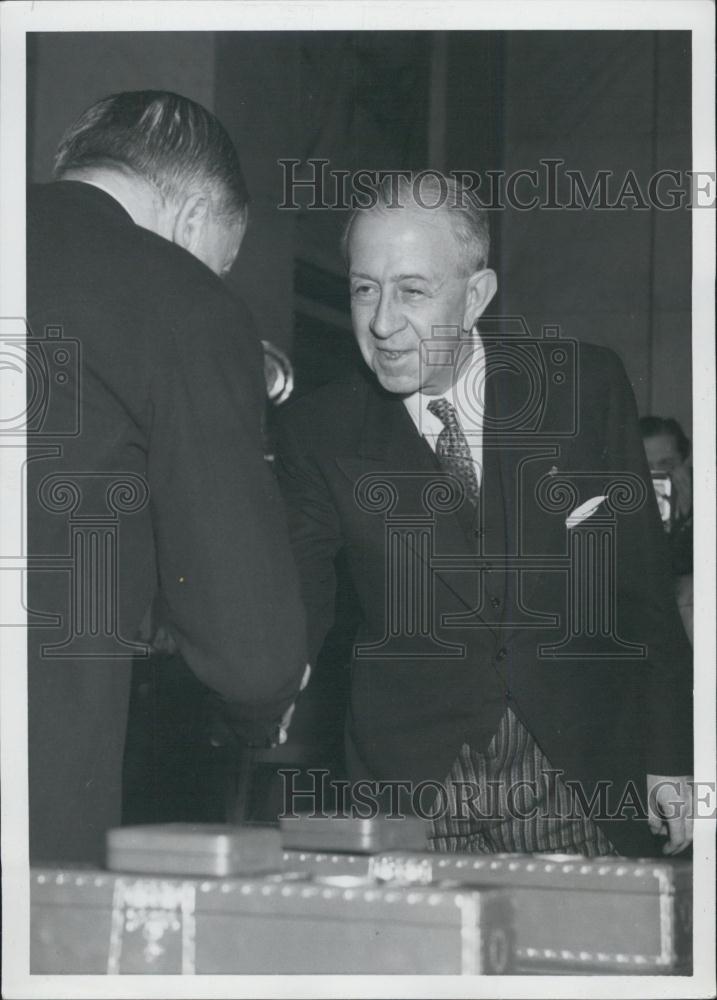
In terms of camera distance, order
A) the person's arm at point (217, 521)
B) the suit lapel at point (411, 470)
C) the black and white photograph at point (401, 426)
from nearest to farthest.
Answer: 1. the person's arm at point (217, 521)
2. the black and white photograph at point (401, 426)
3. the suit lapel at point (411, 470)

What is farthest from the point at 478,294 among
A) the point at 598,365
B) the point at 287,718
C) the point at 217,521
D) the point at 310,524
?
the point at 287,718

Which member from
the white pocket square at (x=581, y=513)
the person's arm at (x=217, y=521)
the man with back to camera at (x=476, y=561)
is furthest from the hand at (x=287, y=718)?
the white pocket square at (x=581, y=513)

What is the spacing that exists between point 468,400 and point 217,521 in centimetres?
85

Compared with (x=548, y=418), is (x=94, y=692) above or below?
below

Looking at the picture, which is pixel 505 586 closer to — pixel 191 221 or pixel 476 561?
pixel 476 561

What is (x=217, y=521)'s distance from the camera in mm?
2893

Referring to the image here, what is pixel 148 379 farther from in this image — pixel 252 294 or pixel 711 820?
pixel 711 820

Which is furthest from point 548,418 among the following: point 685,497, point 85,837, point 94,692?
point 85,837

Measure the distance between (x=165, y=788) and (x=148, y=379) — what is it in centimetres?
108

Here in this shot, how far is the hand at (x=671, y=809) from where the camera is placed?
3361mm

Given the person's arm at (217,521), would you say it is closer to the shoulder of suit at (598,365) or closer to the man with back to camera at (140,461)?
the man with back to camera at (140,461)

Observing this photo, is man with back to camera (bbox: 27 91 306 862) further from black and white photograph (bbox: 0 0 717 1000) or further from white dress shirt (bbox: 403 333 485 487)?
white dress shirt (bbox: 403 333 485 487)

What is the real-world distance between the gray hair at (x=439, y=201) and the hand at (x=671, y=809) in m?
1.42

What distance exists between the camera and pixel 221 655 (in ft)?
9.57
